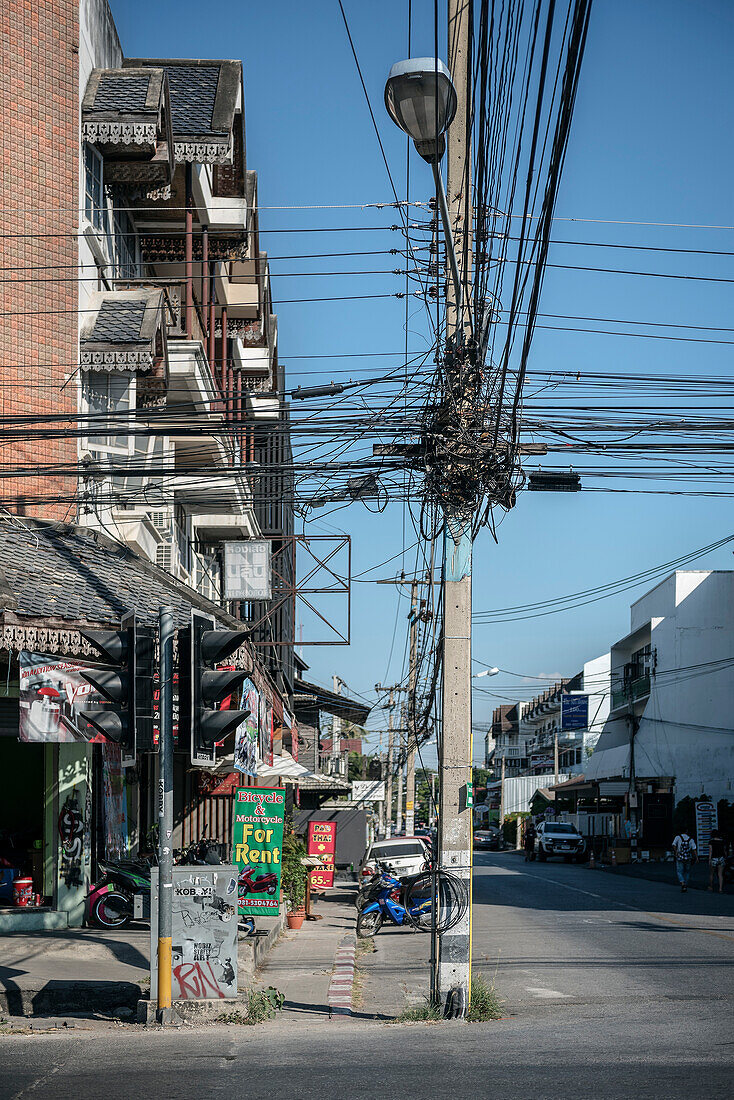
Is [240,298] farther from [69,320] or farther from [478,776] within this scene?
[478,776]

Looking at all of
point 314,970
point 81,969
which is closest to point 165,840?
point 81,969

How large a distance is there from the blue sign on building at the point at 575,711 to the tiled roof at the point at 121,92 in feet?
224

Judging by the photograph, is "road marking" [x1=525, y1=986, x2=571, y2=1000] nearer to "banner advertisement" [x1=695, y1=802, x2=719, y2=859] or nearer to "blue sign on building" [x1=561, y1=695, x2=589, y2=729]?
"banner advertisement" [x1=695, y1=802, x2=719, y2=859]

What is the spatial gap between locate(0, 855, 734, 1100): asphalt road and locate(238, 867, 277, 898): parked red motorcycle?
97.6 inches

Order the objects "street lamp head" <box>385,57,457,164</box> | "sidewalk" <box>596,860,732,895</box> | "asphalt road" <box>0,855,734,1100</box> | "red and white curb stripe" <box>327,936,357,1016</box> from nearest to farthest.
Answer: "asphalt road" <box>0,855,734,1100</box>, "street lamp head" <box>385,57,457,164</box>, "red and white curb stripe" <box>327,936,357,1016</box>, "sidewalk" <box>596,860,732,895</box>

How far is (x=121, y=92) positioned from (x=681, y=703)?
4011 centimetres

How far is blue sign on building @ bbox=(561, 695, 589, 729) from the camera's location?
269 feet

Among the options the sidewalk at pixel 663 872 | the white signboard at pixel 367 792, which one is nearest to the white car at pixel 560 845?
the sidewalk at pixel 663 872

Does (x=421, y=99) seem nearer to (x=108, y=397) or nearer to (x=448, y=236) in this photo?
(x=448, y=236)

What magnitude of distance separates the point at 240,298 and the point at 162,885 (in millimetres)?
20941

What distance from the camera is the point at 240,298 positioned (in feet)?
93.0

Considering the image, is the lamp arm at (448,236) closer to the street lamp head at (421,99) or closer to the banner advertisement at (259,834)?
the street lamp head at (421,99)

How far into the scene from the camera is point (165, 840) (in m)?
9.66

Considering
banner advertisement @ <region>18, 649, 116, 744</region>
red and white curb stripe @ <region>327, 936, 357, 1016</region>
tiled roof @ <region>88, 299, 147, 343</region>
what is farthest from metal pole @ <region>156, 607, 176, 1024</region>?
tiled roof @ <region>88, 299, 147, 343</region>
